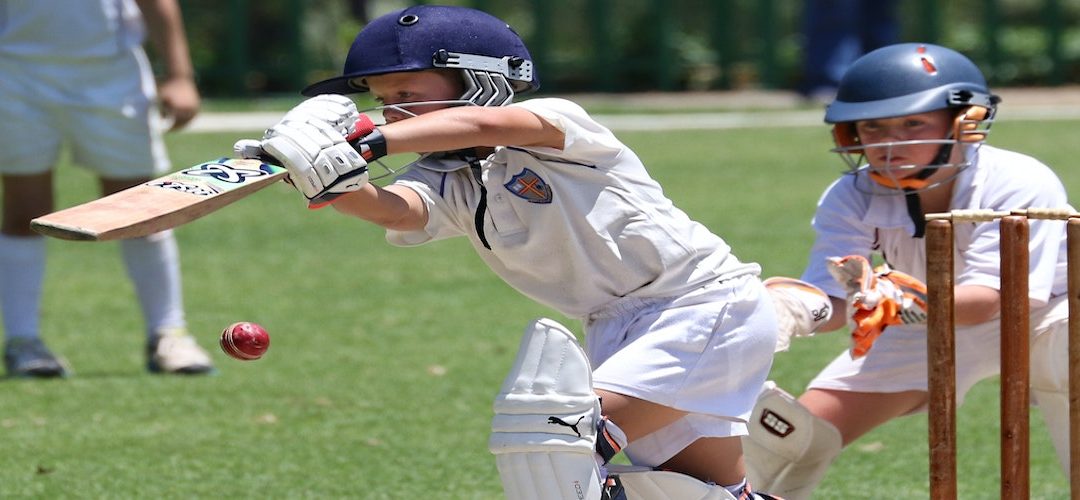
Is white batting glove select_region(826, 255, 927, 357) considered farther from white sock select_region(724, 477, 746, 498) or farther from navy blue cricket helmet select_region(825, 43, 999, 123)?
navy blue cricket helmet select_region(825, 43, 999, 123)

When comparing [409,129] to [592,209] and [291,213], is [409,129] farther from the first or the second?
[291,213]

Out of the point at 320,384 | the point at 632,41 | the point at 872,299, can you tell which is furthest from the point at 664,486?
the point at 632,41

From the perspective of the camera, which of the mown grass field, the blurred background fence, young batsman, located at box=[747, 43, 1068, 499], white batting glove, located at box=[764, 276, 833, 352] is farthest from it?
the blurred background fence

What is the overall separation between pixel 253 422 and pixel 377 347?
132 cm

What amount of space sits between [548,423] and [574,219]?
1.58 ft

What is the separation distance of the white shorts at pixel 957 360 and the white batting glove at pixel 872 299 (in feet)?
1.46

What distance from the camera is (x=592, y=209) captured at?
345 cm

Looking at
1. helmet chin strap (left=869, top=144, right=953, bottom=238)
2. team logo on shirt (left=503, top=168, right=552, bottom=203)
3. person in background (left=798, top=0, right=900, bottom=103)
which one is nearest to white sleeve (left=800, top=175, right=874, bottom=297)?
helmet chin strap (left=869, top=144, right=953, bottom=238)

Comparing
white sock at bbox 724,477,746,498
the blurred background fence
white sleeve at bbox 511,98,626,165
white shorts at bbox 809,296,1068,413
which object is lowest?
the blurred background fence

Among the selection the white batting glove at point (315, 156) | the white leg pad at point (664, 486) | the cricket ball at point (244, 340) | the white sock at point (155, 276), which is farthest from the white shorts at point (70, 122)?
the white batting glove at point (315, 156)

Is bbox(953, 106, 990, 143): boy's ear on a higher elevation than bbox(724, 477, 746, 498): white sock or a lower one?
higher

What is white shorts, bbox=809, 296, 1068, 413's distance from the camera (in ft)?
13.6

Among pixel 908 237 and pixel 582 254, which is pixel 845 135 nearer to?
pixel 908 237

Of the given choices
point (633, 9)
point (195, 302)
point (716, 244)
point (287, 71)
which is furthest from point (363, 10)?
point (716, 244)
